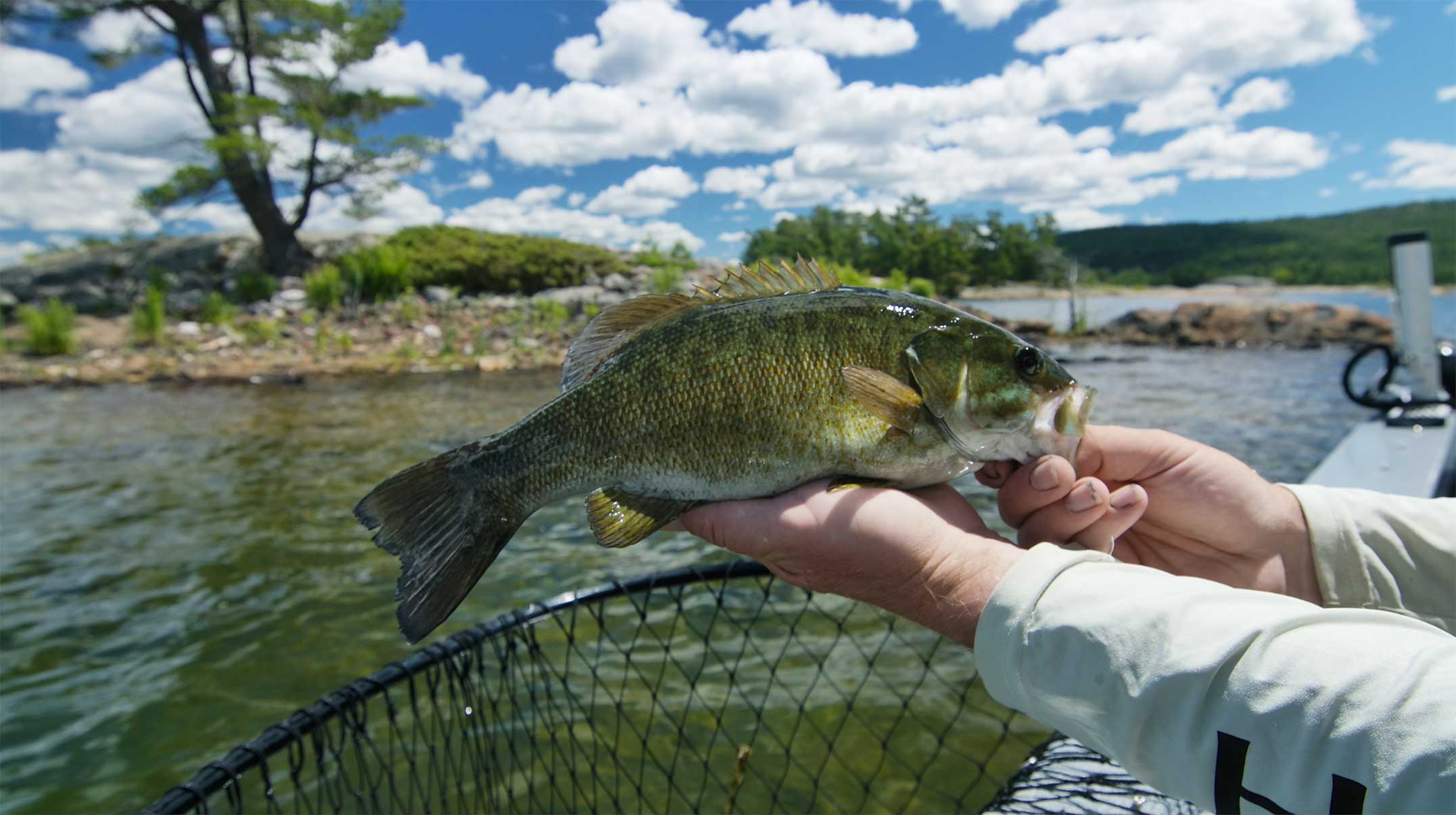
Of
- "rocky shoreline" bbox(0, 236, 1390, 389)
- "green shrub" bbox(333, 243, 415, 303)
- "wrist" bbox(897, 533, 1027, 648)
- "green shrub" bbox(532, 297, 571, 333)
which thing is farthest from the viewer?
"green shrub" bbox(333, 243, 415, 303)

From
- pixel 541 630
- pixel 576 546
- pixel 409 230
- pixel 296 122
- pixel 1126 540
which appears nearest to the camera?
pixel 1126 540

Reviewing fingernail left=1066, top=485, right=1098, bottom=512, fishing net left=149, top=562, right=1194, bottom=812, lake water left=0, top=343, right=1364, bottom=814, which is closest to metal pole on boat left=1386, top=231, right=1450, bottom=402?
lake water left=0, top=343, right=1364, bottom=814

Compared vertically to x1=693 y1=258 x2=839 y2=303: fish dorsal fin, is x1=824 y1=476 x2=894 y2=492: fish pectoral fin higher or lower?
lower

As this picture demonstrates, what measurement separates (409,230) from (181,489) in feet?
73.6

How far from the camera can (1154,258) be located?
120562 millimetres

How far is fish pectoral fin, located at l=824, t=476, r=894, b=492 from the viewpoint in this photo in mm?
2002

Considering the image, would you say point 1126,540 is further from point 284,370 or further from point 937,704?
point 284,370

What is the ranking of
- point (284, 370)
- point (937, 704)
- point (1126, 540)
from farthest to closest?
point (284, 370), point (937, 704), point (1126, 540)

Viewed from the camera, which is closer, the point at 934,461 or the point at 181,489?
the point at 934,461

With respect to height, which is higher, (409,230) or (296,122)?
(296,122)

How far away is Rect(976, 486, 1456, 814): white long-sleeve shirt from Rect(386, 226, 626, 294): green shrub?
2728cm

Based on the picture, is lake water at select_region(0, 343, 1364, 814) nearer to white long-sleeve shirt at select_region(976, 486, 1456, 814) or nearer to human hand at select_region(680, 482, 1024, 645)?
human hand at select_region(680, 482, 1024, 645)

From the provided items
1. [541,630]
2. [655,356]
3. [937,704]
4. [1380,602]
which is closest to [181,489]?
[541,630]

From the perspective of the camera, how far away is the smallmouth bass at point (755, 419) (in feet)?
6.52
